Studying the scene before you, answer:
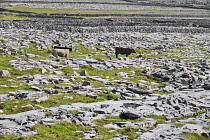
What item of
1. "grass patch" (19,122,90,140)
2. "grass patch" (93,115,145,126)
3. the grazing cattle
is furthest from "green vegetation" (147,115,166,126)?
the grazing cattle

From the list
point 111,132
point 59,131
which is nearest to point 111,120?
point 111,132

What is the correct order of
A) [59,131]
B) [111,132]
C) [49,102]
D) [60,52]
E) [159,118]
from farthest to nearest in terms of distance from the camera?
[60,52], [49,102], [159,118], [111,132], [59,131]

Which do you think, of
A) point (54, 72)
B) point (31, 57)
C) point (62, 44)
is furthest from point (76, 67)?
point (62, 44)

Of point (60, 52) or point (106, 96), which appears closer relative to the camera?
point (106, 96)

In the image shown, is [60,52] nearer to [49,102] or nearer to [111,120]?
[49,102]

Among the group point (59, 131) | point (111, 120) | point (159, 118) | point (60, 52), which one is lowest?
point (159, 118)

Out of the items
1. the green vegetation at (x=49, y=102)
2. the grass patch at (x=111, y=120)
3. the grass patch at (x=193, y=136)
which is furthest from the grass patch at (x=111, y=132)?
the green vegetation at (x=49, y=102)

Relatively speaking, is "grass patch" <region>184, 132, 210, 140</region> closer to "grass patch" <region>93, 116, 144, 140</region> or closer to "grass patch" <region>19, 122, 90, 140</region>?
"grass patch" <region>93, 116, 144, 140</region>

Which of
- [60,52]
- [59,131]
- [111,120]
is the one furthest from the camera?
[60,52]

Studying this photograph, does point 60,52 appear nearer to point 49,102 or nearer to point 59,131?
point 49,102

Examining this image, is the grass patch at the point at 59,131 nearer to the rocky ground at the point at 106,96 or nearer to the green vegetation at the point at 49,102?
the rocky ground at the point at 106,96

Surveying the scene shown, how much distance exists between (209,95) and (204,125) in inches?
260

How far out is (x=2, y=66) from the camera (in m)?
27.1

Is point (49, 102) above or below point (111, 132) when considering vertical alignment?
above
